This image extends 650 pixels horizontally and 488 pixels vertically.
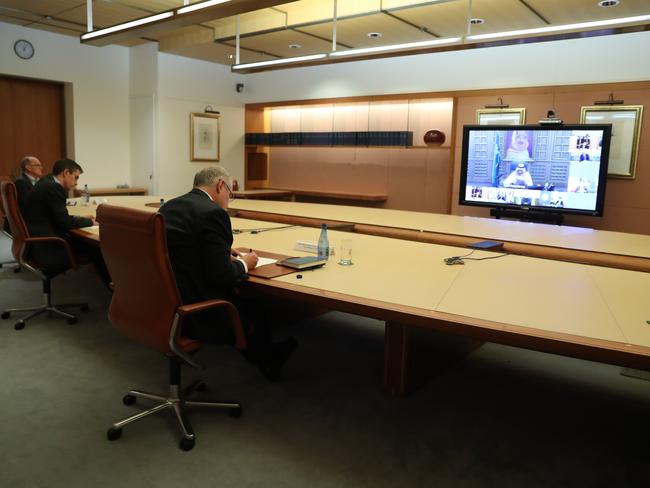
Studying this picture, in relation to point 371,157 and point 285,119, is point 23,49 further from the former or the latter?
point 371,157

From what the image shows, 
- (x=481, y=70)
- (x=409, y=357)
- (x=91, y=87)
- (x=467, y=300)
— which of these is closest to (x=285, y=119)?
(x=91, y=87)

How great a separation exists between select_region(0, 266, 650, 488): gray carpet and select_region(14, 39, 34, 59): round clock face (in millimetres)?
5131

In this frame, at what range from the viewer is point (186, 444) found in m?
2.31

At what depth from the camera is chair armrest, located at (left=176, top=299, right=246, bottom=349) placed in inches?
83.1

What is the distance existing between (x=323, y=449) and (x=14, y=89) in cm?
750

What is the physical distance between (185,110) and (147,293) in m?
6.82

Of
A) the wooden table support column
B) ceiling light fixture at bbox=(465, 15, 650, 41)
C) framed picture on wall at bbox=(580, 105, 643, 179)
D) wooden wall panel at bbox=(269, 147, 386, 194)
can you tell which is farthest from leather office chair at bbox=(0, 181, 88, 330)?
framed picture on wall at bbox=(580, 105, 643, 179)

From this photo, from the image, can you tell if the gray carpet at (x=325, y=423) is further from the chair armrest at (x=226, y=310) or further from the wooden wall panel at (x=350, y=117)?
the wooden wall panel at (x=350, y=117)

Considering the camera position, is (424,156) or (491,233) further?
(424,156)

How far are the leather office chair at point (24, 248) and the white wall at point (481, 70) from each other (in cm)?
531

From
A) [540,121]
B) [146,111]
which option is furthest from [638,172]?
[146,111]

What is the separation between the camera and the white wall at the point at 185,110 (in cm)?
812

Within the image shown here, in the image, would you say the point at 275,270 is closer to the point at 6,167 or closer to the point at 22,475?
the point at 22,475

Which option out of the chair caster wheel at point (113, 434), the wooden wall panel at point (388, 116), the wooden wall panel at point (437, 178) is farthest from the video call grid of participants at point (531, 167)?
the chair caster wheel at point (113, 434)
